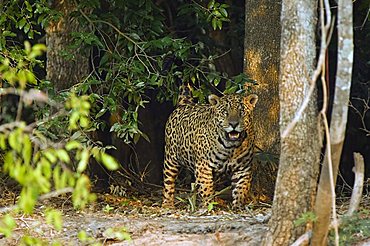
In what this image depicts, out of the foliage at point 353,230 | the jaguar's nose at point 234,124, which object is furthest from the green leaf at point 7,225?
the jaguar's nose at point 234,124

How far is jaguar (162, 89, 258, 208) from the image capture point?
9102 mm

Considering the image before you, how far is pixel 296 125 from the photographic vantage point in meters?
6.23

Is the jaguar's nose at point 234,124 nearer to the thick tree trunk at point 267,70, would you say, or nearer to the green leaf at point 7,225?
the thick tree trunk at point 267,70

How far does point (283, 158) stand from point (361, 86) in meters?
6.68

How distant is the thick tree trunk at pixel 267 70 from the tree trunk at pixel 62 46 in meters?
1.96

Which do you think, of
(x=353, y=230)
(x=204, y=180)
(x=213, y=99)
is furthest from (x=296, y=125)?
(x=204, y=180)

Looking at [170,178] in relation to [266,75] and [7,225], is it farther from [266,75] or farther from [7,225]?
[7,225]

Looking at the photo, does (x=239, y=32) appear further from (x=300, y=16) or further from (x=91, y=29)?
(x=300, y=16)

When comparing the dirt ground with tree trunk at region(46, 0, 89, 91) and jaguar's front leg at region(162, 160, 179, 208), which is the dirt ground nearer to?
jaguar's front leg at region(162, 160, 179, 208)

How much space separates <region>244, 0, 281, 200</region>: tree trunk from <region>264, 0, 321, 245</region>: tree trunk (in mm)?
3182

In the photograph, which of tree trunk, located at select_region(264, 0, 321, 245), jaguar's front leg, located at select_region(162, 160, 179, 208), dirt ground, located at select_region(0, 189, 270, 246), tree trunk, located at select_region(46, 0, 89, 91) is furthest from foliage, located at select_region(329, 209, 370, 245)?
tree trunk, located at select_region(46, 0, 89, 91)

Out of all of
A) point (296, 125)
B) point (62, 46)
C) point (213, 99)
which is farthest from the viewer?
point (62, 46)

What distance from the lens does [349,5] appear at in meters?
5.78

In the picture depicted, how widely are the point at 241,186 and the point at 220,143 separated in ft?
1.61
